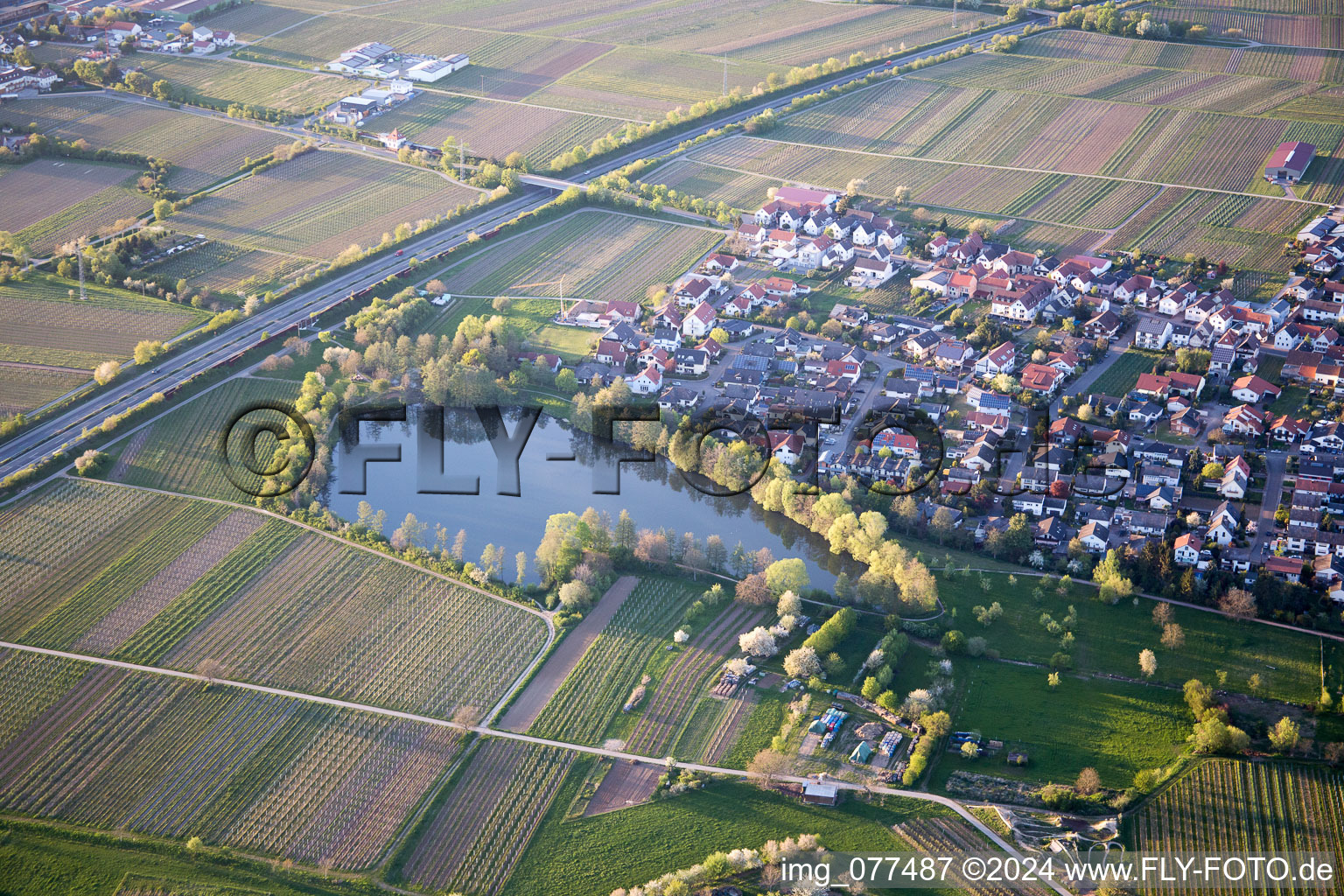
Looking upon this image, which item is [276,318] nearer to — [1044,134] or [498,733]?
[498,733]

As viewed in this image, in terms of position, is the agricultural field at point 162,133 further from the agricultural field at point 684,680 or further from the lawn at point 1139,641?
the lawn at point 1139,641

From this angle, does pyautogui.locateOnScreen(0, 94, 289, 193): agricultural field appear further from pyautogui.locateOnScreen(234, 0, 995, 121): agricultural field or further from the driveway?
the driveway

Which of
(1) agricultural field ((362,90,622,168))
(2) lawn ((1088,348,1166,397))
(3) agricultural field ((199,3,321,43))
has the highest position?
(3) agricultural field ((199,3,321,43))

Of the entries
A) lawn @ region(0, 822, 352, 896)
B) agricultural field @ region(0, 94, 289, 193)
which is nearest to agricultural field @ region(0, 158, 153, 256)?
agricultural field @ region(0, 94, 289, 193)

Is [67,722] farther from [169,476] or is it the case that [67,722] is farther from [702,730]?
[702,730]

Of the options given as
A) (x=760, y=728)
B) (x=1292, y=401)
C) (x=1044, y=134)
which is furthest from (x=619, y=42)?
(x=760, y=728)

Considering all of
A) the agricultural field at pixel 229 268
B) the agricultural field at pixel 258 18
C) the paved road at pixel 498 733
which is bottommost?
the paved road at pixel 498 733

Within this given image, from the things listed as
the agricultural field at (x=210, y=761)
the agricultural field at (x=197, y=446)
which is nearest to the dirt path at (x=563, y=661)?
the agricultural field at (x=210, y=761)

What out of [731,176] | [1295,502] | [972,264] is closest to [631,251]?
[731,176]
